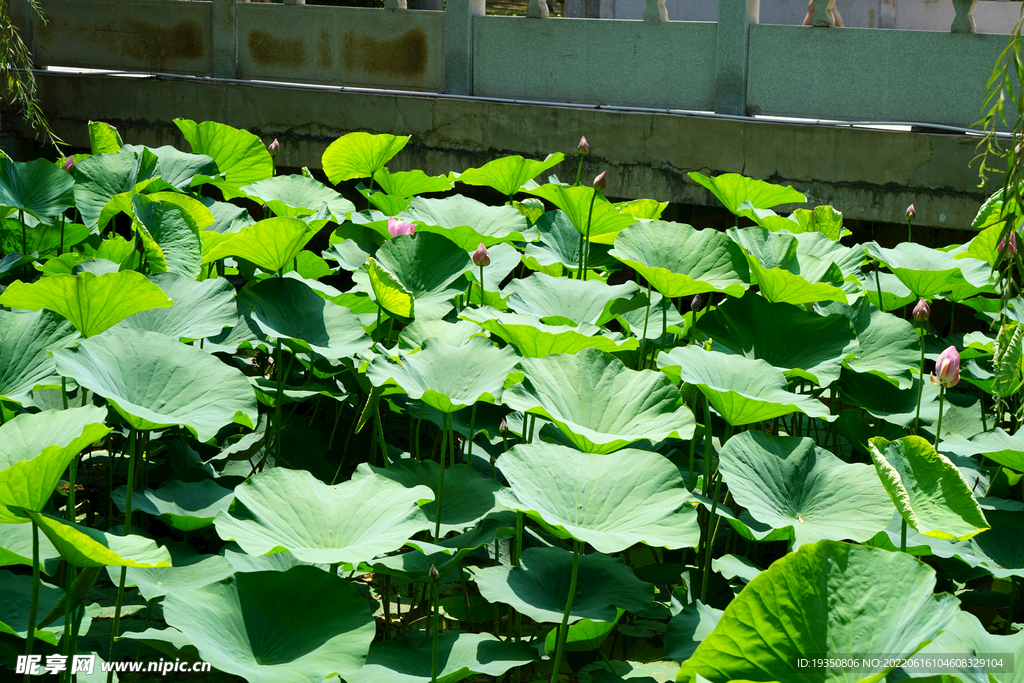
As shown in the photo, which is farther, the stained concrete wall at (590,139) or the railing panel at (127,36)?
the railing panel at (127,36)

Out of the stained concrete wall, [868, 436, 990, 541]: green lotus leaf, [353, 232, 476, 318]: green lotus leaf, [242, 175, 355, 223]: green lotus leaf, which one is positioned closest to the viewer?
[868, 436, 990, 541]: green lotus leaf

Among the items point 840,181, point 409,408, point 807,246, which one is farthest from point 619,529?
point 840,181

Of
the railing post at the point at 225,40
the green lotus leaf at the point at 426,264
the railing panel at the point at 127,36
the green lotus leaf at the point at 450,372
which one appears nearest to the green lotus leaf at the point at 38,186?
the green lotus leaf at the point at 426,264

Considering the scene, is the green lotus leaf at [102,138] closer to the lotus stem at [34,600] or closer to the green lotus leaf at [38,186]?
the green lotus leaf at [38,186]

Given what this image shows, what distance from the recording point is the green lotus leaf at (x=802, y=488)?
5.32 feet

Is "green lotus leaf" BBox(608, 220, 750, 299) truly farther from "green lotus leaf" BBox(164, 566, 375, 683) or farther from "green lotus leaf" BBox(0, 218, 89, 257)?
"green lotus leaf" BBox(0, 218, 89, 257)

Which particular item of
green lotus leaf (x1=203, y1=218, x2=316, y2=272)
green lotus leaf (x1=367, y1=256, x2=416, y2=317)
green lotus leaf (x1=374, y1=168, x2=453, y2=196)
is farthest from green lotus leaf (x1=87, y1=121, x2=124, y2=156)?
green lotus leaf (x1=367, y1=256, x2=416, y2=317)

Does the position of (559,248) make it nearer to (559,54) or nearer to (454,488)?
(454,488)

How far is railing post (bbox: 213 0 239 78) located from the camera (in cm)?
584

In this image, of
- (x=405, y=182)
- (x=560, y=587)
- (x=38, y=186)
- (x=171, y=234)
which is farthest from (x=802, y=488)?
(x=38, y=186)

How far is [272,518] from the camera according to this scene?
152 cm

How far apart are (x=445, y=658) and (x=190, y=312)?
113 centimetres

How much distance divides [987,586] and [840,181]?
2.52m

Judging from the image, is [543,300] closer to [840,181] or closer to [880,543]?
[880,543]
